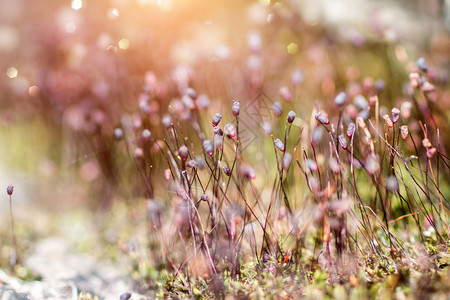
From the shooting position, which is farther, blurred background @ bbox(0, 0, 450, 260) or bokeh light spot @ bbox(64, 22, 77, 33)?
bokeh light spot @ bbox(64, 22, 77, 33)

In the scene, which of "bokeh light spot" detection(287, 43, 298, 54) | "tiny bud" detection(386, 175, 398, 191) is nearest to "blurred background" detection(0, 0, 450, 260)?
"bokeh light spot" detection(287, 43, 298, 54)

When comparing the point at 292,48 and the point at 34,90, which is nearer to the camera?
the point at 34,90

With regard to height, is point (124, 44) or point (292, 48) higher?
point (124, 44)

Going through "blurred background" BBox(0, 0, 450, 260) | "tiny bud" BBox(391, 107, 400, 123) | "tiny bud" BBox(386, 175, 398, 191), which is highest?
"blurred background" BBox(0, 0, 450, 260)

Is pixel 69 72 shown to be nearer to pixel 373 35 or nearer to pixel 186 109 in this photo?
pixel 186 109

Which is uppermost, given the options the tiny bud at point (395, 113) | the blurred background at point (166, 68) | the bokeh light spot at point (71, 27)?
the bokeh light spot at point (71, 27)

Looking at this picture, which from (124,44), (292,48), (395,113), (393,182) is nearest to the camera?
(395,113)

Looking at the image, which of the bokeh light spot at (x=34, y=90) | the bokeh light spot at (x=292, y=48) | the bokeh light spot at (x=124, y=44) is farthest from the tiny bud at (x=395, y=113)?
the bokeh light spot at (x=34, y=90)

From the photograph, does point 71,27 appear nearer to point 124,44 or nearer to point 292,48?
point 124,44

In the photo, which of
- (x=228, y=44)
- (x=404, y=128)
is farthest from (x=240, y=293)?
(x=228, y=44)

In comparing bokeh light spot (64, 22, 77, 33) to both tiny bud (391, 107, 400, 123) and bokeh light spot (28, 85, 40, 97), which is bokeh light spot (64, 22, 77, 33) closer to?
bokeh light spot (28, 85, 40, 97)

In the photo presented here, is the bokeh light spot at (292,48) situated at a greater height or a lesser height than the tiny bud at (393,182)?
greater

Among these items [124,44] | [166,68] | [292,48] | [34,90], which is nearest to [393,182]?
[292,48]

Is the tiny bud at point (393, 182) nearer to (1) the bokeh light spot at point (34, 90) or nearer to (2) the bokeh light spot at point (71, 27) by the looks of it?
(1) the bokeh light spot at point (34, 90)
